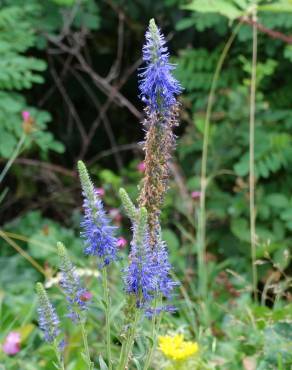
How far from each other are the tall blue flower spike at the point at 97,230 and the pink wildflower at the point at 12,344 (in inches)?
52.7

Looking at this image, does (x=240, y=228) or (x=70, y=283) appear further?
(x=240, y=228)

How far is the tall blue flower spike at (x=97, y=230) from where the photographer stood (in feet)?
5.54

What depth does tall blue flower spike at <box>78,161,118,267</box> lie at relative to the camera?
169cm

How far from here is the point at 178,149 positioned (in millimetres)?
4598

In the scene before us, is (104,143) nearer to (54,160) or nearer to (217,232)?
(54,160)

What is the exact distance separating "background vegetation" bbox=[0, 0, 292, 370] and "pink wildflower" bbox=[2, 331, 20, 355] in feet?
0.21

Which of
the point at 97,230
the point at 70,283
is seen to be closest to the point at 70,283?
the point at 70,283

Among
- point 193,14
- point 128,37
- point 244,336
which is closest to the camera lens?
point 244,336

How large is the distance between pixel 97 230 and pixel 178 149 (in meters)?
2.93

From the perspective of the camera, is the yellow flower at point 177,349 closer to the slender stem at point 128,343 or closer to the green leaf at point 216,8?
the slender stem at point 128,343

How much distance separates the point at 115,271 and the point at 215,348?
976 mm

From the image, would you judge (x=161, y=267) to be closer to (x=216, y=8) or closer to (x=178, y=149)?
(x=216, y=8)

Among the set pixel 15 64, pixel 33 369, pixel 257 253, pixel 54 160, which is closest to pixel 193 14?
pixel 15 64

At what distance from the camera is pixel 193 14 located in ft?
14.1
